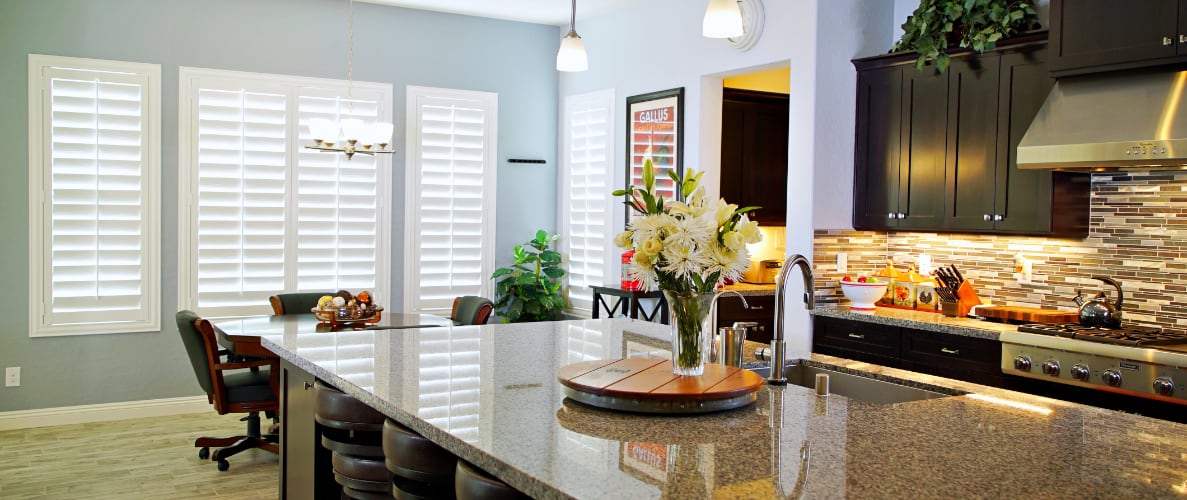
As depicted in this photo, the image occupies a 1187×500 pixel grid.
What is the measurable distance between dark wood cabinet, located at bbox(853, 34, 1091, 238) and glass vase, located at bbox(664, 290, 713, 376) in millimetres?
2707

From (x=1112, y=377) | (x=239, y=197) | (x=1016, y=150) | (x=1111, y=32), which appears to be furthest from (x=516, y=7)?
(x=1112, y=377)

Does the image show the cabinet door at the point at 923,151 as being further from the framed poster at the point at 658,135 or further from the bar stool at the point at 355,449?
the bar stool at the point at 355,449

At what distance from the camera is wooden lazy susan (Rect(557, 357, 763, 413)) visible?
84.7 inches

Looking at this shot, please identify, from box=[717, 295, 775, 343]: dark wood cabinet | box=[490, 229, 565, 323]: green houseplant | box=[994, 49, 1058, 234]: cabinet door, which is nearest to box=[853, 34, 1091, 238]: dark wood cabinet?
box=[994, 49, 1058, 234]: cabinet door

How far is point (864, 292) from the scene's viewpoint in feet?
16.3

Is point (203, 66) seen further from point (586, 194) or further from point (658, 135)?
point (658, 135)

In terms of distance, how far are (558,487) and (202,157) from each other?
529 centimetres

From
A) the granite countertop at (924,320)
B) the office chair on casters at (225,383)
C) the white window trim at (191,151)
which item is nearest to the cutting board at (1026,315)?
the granite countertop at (924,320)

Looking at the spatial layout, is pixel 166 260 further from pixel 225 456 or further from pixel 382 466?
pixel 382 466

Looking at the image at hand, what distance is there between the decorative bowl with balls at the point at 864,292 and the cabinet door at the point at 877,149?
36cm

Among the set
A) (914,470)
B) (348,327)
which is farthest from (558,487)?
(348,327)

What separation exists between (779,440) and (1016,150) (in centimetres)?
309

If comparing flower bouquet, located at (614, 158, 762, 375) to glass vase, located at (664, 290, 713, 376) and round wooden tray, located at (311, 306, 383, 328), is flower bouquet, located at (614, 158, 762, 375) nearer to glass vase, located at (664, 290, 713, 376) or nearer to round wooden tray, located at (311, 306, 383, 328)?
glass vase, located at (664, 290, 713, 376)

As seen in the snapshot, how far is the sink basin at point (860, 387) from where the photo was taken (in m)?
2.65
